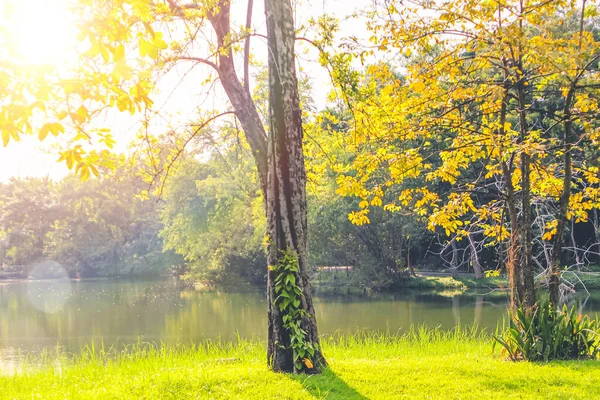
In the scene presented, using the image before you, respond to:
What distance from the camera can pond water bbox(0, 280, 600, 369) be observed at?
13.9 meters

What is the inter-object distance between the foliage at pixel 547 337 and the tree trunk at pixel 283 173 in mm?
2340

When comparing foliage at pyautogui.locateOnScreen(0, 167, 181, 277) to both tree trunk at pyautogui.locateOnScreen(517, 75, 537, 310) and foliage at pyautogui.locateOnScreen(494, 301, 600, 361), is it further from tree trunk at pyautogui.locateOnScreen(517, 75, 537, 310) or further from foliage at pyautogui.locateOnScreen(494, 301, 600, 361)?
foliage at pyautogui.locateOnScreen(494, 301, 600, 361)

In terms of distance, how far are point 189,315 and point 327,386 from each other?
14.1 metres

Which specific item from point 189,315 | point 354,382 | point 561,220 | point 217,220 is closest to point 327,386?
point 354,382

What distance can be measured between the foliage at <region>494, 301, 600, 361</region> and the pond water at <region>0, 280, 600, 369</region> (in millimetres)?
6095

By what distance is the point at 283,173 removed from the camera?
17.7ft

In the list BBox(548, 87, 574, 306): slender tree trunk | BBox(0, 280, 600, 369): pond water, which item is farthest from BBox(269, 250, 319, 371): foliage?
BBox(0, 280, 600, 369): pond water

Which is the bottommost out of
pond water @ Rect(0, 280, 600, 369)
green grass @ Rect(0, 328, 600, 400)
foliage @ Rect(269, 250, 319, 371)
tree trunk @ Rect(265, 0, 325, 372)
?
pond water @ Rect(0, 280, 600, 369)

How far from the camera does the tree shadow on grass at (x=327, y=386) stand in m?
4.47

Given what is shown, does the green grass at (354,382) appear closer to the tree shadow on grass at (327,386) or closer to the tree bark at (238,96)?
the tree shadow on grass at (327,386)

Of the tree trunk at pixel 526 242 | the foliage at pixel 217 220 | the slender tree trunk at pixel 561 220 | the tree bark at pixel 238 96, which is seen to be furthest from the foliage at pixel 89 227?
the slender tree trunk at pixel 561 220

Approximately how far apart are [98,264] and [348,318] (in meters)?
29.3

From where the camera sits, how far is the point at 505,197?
6562 millimetres

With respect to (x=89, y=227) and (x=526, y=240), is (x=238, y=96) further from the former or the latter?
(x=89, y=227)
